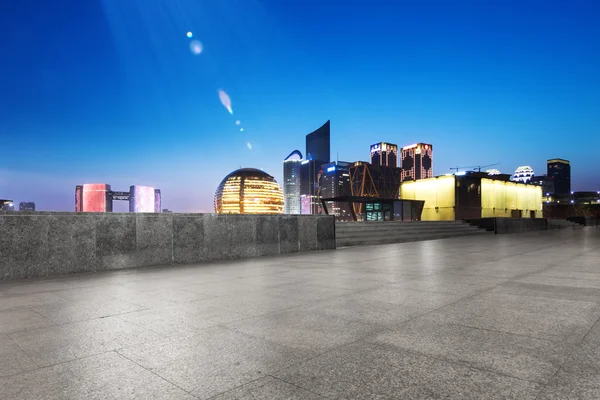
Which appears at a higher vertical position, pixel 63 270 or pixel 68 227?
pixel 68 227

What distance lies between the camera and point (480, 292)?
6254mm

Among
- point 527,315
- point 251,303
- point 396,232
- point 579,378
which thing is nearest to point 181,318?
point 251,303

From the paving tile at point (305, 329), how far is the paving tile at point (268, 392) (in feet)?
2.73

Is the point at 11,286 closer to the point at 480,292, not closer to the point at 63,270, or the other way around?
the point at 63,270

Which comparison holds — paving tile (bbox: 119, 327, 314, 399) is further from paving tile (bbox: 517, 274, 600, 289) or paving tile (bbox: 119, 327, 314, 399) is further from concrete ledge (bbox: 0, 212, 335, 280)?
concrete ledge (bbox: 0, 212, 335, 280)

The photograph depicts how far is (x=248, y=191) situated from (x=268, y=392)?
485ft

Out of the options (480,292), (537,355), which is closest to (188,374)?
(537,355)

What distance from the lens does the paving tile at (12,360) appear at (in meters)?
3.17

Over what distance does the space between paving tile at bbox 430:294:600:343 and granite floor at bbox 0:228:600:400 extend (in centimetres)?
2

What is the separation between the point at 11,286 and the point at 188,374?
6633mm

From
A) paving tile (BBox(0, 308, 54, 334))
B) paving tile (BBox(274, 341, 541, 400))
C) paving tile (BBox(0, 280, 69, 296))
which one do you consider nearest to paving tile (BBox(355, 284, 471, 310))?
paving tile (BBox(274, 341, 541, 400))

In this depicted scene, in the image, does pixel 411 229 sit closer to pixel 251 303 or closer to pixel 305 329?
pixel 251 303

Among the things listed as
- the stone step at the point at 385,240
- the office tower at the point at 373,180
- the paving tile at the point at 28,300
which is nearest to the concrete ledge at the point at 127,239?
the paving tile at the point at 28,300

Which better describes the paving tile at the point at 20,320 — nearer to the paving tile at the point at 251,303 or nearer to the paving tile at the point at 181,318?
the paving tile at the point at 181,318
